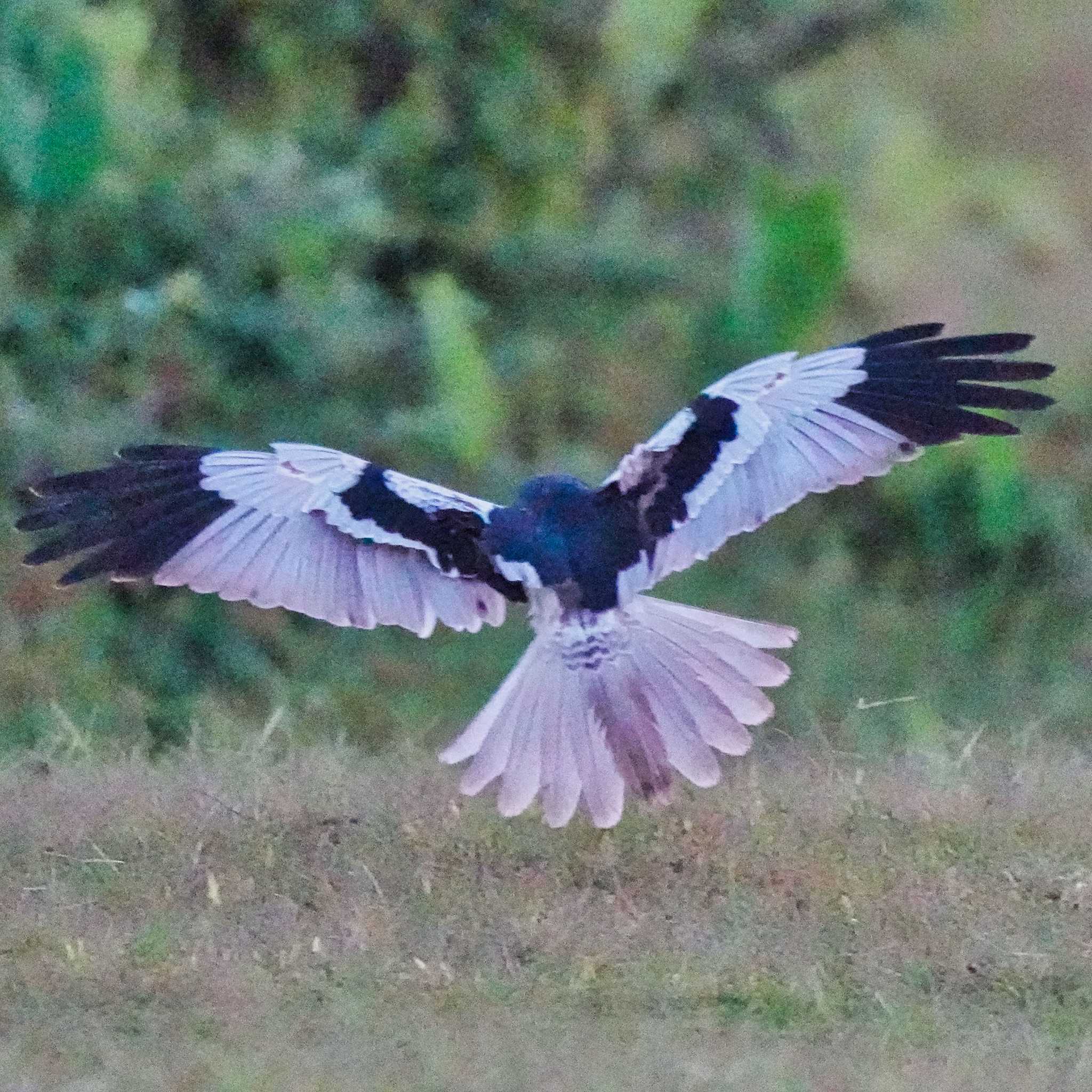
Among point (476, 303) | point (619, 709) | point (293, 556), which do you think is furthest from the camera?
point (476, 303)

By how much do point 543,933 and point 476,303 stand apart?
17.2ft

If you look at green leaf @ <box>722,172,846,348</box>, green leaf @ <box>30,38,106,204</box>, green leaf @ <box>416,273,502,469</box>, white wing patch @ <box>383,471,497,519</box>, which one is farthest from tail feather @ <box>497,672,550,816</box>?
green leaf @ <box>30,38,106,204</box>

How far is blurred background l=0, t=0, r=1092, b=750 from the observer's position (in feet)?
27.0

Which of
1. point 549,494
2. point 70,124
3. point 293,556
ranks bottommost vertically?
point 293,556

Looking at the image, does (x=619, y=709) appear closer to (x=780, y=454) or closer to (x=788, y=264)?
(x=780, y=454)

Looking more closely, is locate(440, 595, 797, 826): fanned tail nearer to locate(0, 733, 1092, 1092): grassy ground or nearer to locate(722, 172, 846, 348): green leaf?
locate(0, 733, 1092, 1092): grassy ground

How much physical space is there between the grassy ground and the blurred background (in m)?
1.54

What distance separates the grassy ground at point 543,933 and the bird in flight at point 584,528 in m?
0.32

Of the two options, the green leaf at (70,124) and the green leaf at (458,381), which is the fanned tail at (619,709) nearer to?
the green leaf at (458,381)

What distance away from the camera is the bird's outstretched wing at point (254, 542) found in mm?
5344

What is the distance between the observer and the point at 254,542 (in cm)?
540

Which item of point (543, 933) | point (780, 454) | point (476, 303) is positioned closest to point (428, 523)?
point (780, 454)

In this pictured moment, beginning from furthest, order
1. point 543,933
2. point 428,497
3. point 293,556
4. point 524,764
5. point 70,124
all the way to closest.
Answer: point 70,124 < point 293,556 < point 428,497 < point 524,764 < point 543,933

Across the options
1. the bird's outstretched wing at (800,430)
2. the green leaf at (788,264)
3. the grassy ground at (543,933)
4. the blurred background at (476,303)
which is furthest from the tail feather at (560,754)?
the green leaf at (788,264)
